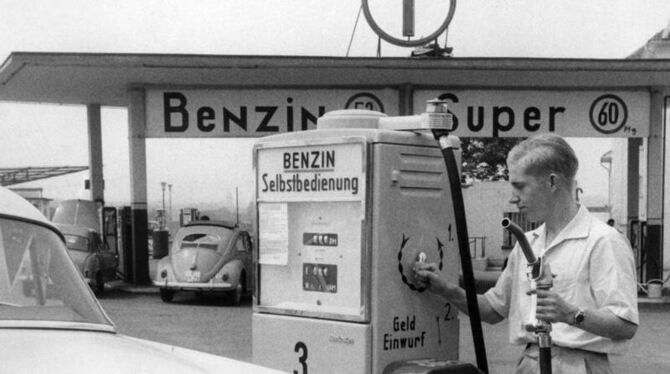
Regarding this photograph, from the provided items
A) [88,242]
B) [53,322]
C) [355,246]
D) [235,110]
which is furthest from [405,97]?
[53,322]

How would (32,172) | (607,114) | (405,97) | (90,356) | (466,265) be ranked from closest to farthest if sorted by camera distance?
(90,356) → (466,265) → (405,97) → (607,114) → (32,172)

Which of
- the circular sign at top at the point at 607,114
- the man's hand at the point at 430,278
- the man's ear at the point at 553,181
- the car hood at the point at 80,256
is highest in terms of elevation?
the circular sign at top at the point at 607,114

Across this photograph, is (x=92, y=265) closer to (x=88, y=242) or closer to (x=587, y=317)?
(x=88, y=242)

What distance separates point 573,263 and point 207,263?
523 inches

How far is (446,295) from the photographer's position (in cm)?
427

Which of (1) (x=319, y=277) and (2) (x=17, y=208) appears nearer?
(2) (x=17, y=208)

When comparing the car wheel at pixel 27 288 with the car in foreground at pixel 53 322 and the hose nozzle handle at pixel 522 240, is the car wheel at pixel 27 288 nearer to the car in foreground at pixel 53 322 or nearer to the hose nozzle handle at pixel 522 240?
the car in foreground at pixel 53 322

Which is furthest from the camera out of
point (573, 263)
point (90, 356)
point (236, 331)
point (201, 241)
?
point (201, 241)

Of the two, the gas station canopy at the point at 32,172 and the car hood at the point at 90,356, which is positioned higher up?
the gas station canopy at the point at 32,172

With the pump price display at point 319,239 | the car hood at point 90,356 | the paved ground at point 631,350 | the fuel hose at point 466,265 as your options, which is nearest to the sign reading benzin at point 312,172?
the pump price display at point 319,239

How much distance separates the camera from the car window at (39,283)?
10.9 feet

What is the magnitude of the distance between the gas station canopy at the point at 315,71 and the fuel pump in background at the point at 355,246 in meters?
11.2

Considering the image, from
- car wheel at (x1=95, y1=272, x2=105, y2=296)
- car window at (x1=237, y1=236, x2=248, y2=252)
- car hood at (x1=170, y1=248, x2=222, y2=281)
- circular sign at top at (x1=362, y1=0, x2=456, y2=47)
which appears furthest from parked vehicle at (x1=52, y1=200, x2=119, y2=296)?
circular sign at top at (x1=362, y1=0, x2=456, y2=47)

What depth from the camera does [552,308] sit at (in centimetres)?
319
